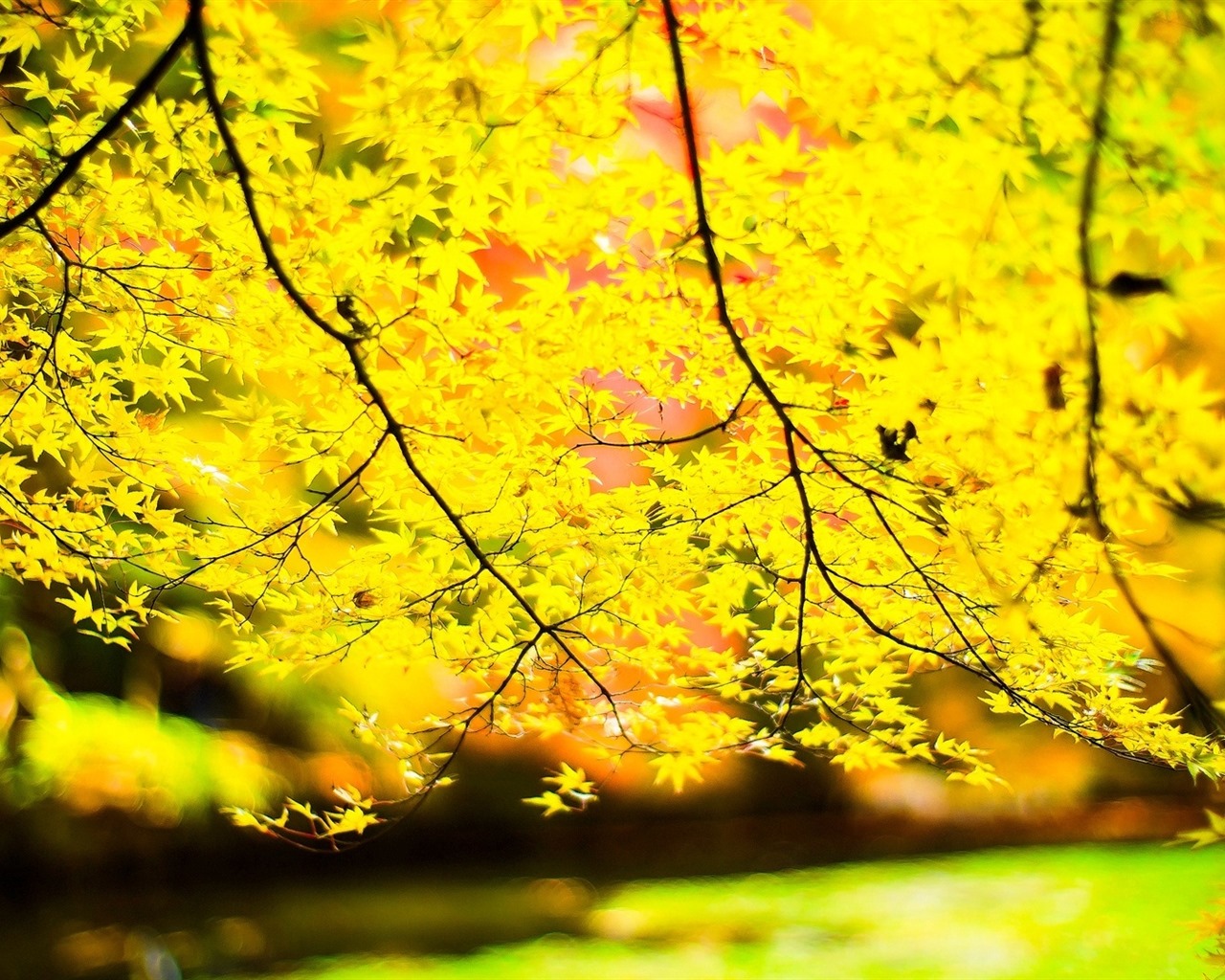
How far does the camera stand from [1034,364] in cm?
96

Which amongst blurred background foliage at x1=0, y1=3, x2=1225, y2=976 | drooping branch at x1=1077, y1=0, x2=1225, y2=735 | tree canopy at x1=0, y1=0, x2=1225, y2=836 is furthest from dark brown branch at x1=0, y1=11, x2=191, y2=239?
blurred background foliage at x1=0, y1=3, x2=1225, y2=976

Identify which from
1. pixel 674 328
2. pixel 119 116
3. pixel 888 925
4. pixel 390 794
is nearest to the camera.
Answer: pixel 119 116

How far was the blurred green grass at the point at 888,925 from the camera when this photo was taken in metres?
2.96

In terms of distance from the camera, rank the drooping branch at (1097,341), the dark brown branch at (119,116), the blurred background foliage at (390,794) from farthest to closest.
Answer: the blurred background foliage at (390,794) < the dark brown branch at (119,116) < the drooping branch at (1097,341)

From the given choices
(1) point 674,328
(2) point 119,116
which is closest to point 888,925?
(1) point 674,328

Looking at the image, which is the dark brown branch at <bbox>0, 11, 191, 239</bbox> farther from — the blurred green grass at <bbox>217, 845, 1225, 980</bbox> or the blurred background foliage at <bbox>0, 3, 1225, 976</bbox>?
the blurred green grass at <bbox>217, 845, 1225, 980</bbox>

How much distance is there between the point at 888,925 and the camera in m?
3.31

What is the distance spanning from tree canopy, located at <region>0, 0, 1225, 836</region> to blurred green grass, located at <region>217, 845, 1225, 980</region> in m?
1.89

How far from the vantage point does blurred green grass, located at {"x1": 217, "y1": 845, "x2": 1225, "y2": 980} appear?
9.72 ft

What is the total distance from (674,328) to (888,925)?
2.92 metres

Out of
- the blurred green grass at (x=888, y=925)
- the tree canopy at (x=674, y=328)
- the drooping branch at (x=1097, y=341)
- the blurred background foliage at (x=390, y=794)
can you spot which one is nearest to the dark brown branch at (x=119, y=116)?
the tree canopy at (x=674, y=328)

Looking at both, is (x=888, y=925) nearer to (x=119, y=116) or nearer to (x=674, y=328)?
(x=674, y=328)

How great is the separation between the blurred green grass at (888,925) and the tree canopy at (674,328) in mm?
1890

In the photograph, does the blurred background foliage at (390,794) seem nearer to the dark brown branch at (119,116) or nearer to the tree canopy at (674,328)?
the tree canopy at (674,328)
